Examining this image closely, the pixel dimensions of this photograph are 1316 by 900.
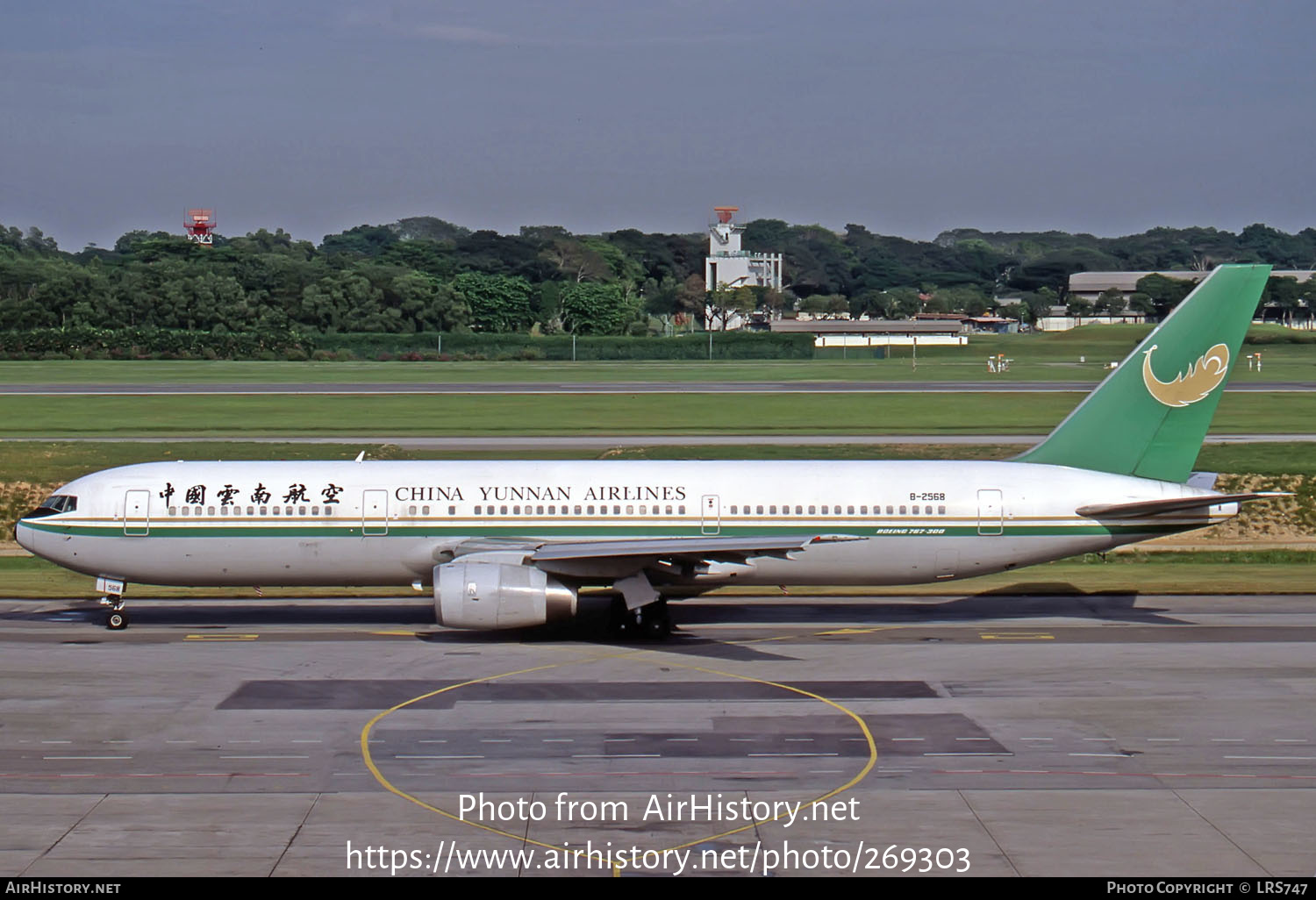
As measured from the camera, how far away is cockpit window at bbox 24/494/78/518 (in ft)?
110

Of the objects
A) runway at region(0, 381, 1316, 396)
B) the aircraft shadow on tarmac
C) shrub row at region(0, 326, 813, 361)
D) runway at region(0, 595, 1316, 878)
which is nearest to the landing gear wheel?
the aircraft shadow on tarmac

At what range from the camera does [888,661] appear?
3027 cm

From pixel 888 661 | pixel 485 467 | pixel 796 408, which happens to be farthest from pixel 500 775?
pixel 796 408

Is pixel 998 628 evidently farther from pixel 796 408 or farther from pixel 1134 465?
pixel 796 408

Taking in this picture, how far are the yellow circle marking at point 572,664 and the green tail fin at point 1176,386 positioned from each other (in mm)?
11975

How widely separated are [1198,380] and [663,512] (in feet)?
45.5

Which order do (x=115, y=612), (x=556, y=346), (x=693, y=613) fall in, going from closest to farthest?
1. (x=115, y=612)
2. (x=693, y=613)
3. (x=556, y=346)

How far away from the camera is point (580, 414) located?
275 feet

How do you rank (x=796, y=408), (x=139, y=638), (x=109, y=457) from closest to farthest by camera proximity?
(x=139, y=638) → (x=109, y=457) → (x=796, y=408)

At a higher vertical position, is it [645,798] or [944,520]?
[944,520]

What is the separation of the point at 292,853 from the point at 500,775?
170 inches

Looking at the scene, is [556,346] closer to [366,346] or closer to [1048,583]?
[366,346]

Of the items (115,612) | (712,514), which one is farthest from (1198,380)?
(115,612)

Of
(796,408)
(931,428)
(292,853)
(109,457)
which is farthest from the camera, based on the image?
(796,408)
